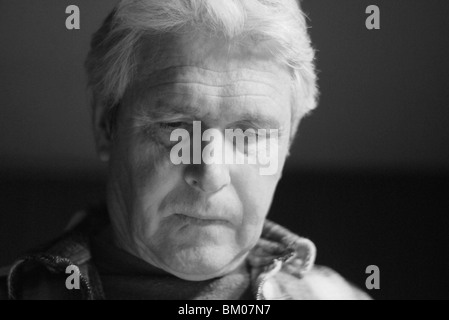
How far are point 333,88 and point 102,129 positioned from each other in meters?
0.53

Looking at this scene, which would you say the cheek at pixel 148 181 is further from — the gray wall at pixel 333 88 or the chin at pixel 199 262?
the gray wall at pixel 333 88

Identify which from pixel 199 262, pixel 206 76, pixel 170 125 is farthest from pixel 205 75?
pixel 199 262

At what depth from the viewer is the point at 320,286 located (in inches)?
56.8

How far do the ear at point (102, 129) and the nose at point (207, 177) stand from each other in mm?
218

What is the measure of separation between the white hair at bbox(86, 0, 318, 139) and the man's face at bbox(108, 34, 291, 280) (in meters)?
0.03

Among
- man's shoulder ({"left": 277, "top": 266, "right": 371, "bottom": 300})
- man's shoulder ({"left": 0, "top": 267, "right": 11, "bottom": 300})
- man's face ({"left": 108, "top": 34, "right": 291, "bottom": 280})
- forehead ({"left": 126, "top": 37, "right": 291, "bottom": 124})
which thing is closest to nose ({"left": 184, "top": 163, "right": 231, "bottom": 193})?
man's face ({"left": 108, "top": 34, "right": 291, "bottom": 280})

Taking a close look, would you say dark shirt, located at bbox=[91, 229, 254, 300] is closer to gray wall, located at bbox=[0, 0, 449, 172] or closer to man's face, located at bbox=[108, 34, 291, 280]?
man's face, located at bbox=[108, 34, 291, 280]

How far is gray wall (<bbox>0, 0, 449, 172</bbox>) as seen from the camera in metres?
1.36

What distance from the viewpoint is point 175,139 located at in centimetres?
123

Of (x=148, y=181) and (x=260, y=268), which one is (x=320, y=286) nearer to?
(x=260, y=268)

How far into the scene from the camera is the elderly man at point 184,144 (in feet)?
3.90

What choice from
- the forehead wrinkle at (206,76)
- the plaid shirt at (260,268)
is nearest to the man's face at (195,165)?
the forehead wrinkle at (206,76)

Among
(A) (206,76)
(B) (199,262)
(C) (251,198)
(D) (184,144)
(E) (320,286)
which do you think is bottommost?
(E) (320,286)
